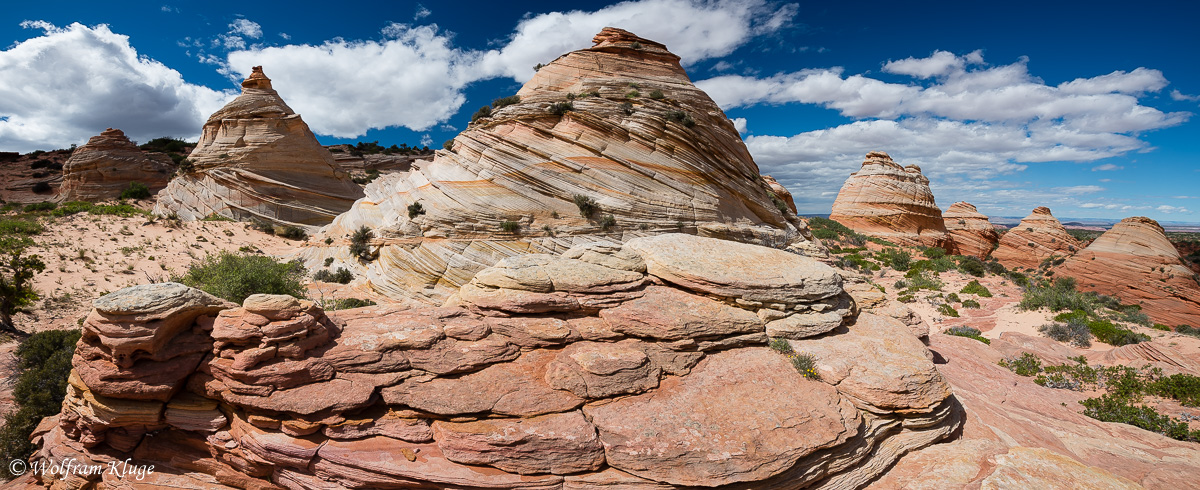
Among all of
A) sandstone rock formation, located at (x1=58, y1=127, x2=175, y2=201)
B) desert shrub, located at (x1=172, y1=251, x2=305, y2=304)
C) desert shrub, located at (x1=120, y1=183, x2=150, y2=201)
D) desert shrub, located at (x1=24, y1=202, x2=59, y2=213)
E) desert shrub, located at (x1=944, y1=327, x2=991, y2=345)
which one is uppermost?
sandstone rock formation, located at (x1=58, y1=127, x2=175, y2=201)

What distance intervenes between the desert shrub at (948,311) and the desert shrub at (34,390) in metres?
29.1

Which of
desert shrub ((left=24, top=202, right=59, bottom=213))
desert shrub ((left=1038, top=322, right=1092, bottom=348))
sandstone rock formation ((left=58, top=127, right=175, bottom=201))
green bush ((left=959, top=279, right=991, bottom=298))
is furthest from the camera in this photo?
sandstone rock formation ((left=58, top=127, right=175, bottom=201))

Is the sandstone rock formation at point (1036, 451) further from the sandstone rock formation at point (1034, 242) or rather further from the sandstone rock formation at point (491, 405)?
the sandstone rock formation at point (1034, 242)

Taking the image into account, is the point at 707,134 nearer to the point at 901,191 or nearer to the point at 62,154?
the point at 901,191

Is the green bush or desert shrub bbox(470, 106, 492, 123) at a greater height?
desert shrub bbox(470, 106, 492, 123)

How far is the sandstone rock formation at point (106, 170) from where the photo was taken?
121 feet

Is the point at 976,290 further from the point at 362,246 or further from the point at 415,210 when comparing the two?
the point at 362,246

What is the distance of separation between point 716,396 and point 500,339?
4369 millimetres

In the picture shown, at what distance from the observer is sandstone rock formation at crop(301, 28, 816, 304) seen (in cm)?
1730

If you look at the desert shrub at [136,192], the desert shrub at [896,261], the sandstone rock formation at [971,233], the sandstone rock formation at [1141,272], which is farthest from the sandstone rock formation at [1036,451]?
the desert shrub at [136,192]

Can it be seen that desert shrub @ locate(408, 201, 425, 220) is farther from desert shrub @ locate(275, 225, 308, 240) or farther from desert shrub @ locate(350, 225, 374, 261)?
desert shrub @ locate(275, 225, 308, 240)

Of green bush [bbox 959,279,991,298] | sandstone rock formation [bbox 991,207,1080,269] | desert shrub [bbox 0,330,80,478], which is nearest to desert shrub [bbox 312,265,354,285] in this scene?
desert shrub [bbox 0,330,80,478]

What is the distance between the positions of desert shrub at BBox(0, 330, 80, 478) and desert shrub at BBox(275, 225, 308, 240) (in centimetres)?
2323

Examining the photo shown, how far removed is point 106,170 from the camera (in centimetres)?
3766
